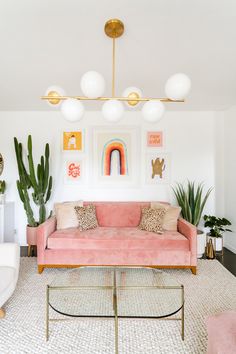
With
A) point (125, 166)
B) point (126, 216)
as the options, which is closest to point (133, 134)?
point (125, 166)

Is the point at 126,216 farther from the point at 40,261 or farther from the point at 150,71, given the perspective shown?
the point at 150,71

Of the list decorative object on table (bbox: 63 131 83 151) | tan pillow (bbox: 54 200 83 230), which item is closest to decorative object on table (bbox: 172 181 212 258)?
tan pillow (bbox: 54 200 83 230)

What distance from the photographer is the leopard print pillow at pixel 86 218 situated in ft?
10.5

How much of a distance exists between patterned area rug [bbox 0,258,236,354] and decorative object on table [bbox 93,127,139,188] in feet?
6.60

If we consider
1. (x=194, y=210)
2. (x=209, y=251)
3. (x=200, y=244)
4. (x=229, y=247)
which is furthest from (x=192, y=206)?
(x=229, y=247)

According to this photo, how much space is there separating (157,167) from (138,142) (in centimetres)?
55

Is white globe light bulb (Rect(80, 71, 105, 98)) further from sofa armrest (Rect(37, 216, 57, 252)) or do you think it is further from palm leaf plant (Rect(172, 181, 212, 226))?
palm leaf plant (Rect(172, 181, 212, 226))

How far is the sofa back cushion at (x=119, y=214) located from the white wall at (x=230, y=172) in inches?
54.3

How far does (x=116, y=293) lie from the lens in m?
1.80

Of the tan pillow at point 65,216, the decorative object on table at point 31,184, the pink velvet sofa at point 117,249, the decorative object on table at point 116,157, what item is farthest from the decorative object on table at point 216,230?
the decorative object on table at point 31,184

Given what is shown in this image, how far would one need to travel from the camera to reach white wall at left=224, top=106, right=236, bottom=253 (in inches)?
142

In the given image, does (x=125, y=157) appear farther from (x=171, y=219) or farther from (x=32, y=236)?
(x=32, y=236)

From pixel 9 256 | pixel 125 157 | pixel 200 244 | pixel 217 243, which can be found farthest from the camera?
pixel 125 157

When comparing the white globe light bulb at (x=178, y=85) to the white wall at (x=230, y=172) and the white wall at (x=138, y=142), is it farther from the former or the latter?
the white wall at (x=230, y=172)
